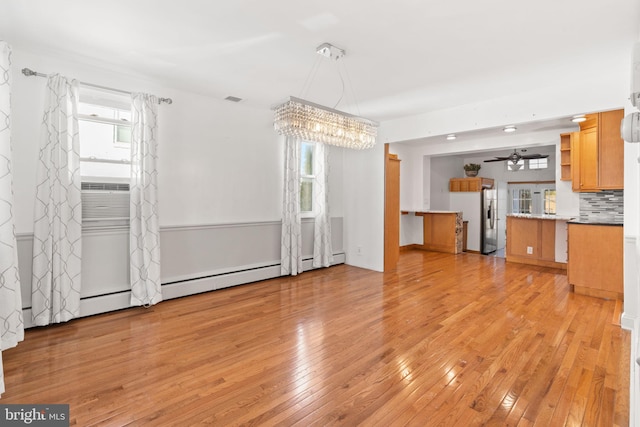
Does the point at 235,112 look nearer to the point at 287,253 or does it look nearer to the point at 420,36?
the point at 287,253

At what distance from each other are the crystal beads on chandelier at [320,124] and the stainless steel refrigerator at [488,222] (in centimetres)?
538

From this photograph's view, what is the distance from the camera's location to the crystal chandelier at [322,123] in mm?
2975

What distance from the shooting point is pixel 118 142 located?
3578 millimetres

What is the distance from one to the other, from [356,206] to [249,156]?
2.14 meters

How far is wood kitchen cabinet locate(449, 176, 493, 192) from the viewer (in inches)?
312

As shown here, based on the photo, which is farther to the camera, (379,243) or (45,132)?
(379,243)

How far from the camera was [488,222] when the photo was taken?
7.94 metres

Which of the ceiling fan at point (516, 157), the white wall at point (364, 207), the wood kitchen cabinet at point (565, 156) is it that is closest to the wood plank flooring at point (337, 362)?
the white wall at point (364, 207)

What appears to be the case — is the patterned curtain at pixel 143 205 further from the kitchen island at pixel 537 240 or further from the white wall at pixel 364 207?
the kitchen island at pixel 537 240

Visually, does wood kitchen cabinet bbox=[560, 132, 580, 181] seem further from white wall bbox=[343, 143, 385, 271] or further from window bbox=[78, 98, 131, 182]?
window bbox=[78, 98, 131, 182]

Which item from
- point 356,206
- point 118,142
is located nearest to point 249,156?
point 118,142

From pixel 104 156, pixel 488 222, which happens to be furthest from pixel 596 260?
pixel 104 156

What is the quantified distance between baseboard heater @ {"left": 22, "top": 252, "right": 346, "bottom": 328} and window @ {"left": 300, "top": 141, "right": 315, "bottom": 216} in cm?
91

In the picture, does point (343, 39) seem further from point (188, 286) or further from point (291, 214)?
point (188, 286)
